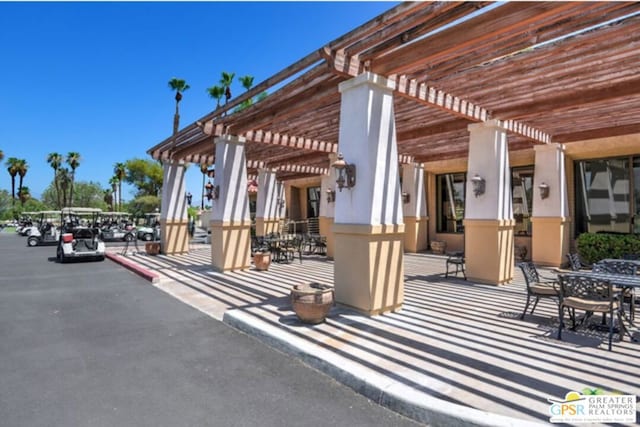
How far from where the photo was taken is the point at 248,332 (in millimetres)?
5035

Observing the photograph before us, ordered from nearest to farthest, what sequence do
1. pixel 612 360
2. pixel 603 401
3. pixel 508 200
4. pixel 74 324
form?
pixel 603 401 < pixel 612 360 < pixel 74 324 < pixel 508 200

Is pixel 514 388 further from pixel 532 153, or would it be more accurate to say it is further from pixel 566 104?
pixel 532 153

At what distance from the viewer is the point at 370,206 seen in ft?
17.9

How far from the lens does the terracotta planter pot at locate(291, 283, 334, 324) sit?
4.98 m

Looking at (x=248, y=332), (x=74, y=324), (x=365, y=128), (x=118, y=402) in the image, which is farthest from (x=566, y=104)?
(x=74, y=324)

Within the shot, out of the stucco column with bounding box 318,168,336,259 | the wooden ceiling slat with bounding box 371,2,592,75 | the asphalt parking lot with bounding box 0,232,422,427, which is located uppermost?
the wooden ceiling slat with bounding box 371,2,592,75

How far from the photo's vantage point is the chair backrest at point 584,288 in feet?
14.8

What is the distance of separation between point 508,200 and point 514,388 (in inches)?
238

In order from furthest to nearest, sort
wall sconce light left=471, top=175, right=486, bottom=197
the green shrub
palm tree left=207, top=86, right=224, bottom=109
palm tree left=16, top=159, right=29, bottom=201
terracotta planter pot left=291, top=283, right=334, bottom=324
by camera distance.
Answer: palm tree left=16, top=159, right=29, bottom=201 < palm tree left=207, top=86, right=224, bottom=109 < the green shrub < wall sconce light left=471, top=175, right=486, bottom=197 < terracotta planter pot left=291, top=283, right=334, bottom=324

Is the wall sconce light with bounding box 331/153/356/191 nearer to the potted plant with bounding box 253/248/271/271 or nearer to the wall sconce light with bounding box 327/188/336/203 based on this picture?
the potted plant with bounding box 253/248/271/271

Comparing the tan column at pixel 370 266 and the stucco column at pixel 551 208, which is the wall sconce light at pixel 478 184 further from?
the stucco column at pixel 551 208

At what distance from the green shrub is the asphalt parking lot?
1012 centimetres

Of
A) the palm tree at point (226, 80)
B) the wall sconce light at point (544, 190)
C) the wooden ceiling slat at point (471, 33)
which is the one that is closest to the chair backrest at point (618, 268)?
the wooden ceiling slat at point (471, 33)

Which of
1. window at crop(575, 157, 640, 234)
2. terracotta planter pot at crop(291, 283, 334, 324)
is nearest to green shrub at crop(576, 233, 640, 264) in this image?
window at crop(575, 157, 640, 234)
